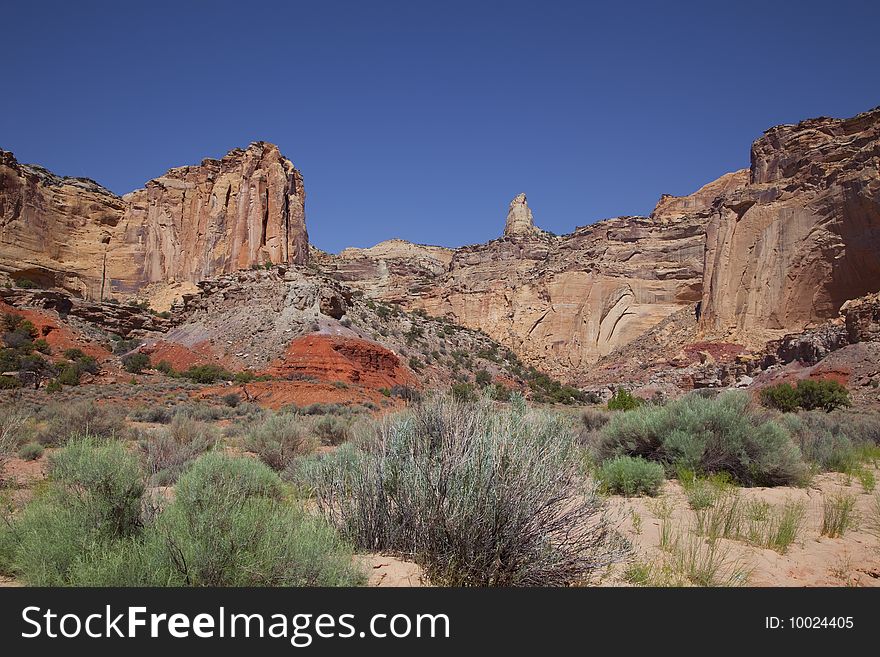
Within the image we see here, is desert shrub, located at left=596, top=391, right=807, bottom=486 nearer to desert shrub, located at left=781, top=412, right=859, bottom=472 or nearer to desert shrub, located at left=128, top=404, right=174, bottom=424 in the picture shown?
desert shrub, located at left=781, top=412, right=859, bottom=472

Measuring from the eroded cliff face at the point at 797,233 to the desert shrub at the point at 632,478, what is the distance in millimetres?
39448

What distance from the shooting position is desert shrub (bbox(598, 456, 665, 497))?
21.4 feet

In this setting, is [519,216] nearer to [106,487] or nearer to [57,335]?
[57,335]

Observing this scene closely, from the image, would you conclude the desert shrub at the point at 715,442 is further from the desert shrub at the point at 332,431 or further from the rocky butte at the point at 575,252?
the rocky butte at the point at 575,252

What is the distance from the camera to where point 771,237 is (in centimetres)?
4219

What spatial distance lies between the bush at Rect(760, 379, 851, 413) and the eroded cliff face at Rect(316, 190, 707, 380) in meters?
30.0

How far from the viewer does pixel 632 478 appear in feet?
21.6

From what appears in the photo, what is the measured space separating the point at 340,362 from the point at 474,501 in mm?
25315

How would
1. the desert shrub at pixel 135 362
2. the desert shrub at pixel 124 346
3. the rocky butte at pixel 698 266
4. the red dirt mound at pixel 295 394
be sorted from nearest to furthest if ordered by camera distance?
the red dirt mound at pixel 295 394
the desert shrub at pixel 135 362
the desert shrub at pixel 124 346
the rocky butte at pixel 698 266

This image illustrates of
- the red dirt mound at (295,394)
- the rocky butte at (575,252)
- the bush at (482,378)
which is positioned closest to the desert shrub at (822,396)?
the red dirt mound at (295,394)

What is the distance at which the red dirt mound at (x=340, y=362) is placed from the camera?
27094 mm

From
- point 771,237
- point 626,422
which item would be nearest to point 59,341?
point 626,422

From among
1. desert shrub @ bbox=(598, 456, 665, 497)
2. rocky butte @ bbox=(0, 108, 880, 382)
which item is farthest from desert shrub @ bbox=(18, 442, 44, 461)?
rocky butte @ bbox=(0, 108, 880, 382)
